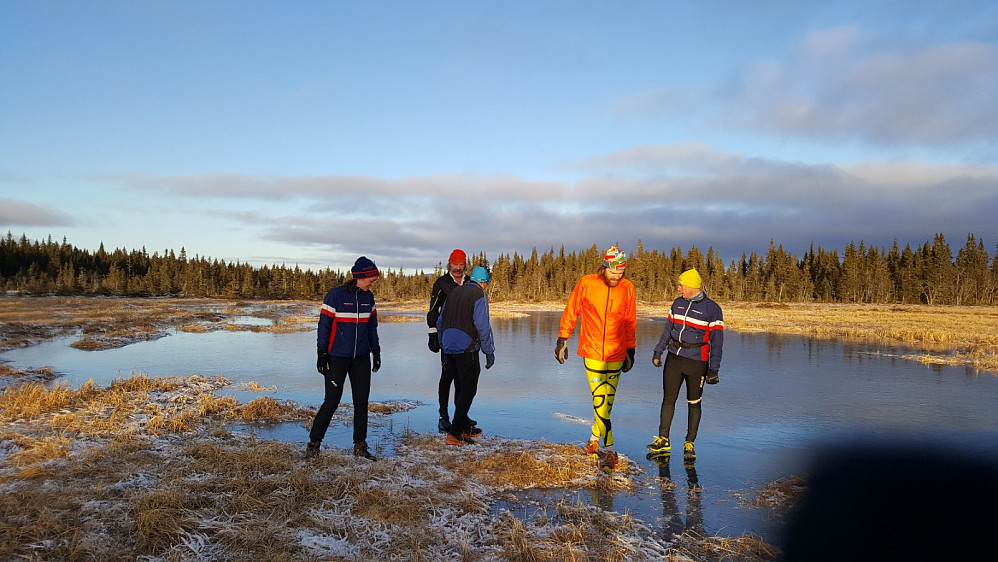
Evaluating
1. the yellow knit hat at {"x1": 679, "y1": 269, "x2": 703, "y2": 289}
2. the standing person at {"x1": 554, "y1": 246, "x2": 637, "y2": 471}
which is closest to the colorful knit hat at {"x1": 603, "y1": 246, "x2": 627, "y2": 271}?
the standing person at {"x1": 554, "y1": 246, "x2": 637, "y2": 471}

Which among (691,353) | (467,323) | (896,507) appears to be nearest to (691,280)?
(691,353)

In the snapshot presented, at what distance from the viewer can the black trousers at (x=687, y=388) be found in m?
6.76

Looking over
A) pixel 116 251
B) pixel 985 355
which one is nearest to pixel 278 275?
pixel 116 251

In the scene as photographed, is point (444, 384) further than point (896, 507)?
Yes

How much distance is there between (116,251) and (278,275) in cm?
3064

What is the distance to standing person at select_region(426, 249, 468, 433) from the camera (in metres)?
7.67

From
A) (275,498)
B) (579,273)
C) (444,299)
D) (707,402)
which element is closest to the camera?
(275,498)

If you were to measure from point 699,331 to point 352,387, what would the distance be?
4.20 meters

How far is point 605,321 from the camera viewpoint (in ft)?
21.6

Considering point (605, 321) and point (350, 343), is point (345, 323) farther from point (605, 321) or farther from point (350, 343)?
point (605, 321)

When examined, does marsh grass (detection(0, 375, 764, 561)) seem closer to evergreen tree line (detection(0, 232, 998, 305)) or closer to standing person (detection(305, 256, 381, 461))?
standing person (detection(305, 256, 381, 461))

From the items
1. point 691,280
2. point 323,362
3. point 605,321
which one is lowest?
point 323,362

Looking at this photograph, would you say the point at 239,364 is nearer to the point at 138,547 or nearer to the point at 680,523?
the point at 138,547

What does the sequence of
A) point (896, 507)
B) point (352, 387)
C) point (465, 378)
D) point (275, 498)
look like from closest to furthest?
point (275, 498) → point (896, 507) → point (352, 387) → point (465, 378)
